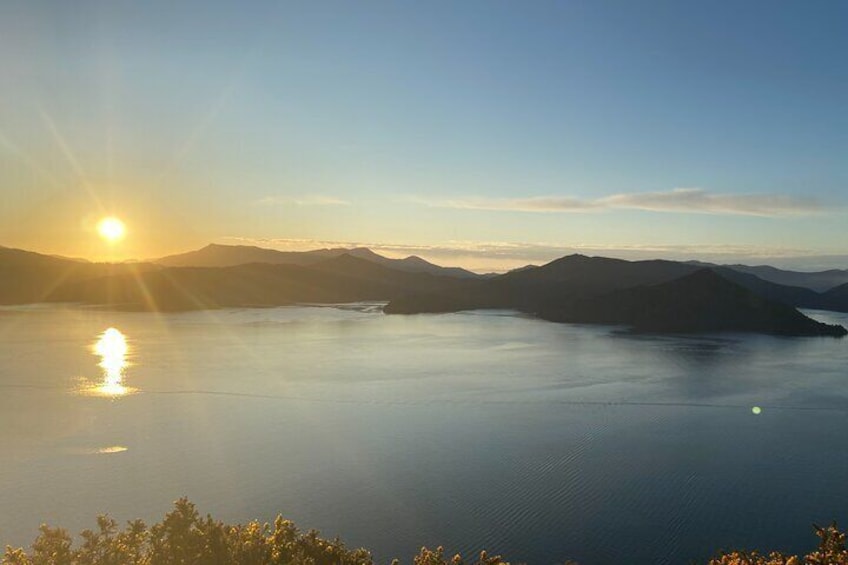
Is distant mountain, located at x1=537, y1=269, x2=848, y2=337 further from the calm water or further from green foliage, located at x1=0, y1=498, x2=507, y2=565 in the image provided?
green foliage, located at x1=0, y1=498, x2=507, y2=565

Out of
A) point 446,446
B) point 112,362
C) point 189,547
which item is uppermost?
point 189,547

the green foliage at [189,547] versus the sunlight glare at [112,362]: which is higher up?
the green foliage at [189,547]

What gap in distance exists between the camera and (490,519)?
31.0 metres

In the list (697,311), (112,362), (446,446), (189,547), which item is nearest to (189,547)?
(189,547)

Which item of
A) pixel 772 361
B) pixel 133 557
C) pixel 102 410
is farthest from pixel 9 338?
pixel 772 361

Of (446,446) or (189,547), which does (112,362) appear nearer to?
(446,446)

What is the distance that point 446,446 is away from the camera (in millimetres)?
43469

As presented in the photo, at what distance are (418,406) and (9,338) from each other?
88808 mm

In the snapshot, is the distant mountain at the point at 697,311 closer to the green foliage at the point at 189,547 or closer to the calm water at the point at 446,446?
the calm water at the point at 446,446

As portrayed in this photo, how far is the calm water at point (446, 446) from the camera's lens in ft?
→ 101

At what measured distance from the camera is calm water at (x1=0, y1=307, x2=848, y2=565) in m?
30.8

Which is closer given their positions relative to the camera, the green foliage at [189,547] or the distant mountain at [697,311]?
the green foliage at [189,547]

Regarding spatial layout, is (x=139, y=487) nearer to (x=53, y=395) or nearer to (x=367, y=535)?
(x=367, y=535)

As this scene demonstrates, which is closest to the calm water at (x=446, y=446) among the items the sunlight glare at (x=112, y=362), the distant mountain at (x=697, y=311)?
the sunlight glare at (x=112, y=362)
